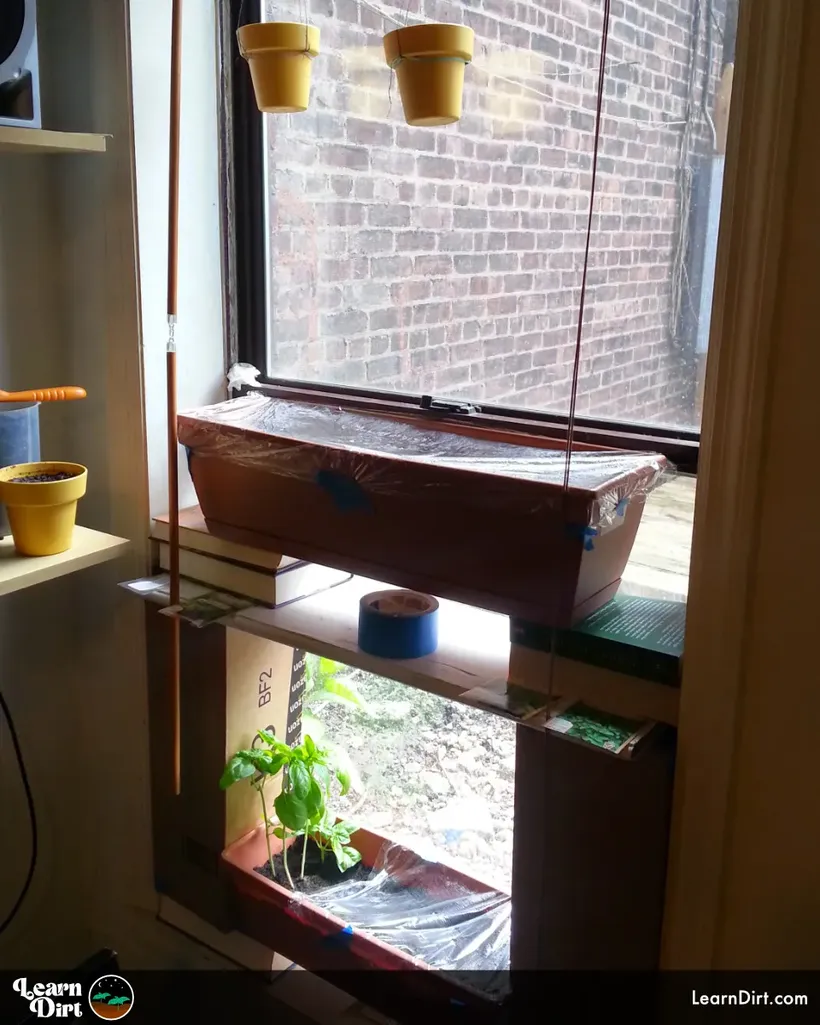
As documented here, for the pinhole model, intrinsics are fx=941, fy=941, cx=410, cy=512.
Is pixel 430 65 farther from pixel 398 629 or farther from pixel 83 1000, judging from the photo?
pixel 83 1000

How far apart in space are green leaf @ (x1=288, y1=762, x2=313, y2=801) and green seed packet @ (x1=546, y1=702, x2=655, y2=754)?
1.60 feet

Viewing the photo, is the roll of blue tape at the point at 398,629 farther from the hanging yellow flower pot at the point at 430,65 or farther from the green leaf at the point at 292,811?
the hanging yellow flower pot at the point at 430,65

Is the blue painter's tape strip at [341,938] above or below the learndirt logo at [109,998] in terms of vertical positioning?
above

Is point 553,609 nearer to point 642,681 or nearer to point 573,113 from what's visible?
point 642,681

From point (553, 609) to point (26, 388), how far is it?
3.17 feet

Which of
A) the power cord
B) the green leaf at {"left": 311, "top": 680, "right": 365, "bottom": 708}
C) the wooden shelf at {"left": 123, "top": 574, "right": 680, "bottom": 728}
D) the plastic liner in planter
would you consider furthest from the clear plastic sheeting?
the power cord

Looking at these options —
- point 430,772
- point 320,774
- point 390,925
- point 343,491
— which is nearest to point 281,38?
point 343,491

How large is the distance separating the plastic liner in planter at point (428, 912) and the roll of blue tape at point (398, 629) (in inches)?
17.4

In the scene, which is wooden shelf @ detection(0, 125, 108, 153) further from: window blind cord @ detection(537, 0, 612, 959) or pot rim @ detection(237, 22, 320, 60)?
window blind cord @ detection(537, 0, 612, 959)

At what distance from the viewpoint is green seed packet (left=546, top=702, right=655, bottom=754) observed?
3.27 feet

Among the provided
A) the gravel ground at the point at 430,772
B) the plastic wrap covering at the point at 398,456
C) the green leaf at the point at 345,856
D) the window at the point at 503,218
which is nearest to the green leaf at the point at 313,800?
the green leaf at the point at 345,856


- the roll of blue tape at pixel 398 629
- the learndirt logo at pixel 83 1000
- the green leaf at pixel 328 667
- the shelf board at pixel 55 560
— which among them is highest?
the shelf board at pixel 55 560

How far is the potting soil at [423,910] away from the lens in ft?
4.26

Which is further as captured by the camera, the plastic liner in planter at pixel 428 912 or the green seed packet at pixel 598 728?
the plastic liner in planter at pixel 428 912
